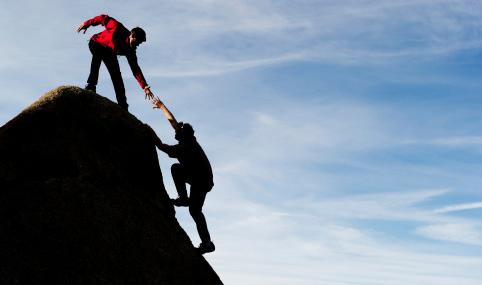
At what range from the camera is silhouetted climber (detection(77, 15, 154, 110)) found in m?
13.5

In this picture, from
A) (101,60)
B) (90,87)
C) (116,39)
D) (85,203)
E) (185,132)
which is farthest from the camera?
(101,60)

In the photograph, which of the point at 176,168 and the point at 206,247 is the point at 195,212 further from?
Answer: the point at 176,168

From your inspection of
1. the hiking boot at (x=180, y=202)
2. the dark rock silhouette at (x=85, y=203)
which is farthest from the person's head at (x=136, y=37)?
the hiking boot at (x=180, y=202)

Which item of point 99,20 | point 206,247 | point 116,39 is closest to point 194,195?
point 206,247

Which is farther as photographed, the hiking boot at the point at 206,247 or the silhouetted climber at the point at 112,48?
the silhouetted climber at the point at 112,48

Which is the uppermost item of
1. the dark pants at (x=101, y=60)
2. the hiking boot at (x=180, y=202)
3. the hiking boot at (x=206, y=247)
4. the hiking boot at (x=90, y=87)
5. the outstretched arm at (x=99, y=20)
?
the outstretched arm at (x=99, y=20)

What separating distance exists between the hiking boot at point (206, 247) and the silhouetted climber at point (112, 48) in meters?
3.83

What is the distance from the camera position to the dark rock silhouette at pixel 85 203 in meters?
9.92

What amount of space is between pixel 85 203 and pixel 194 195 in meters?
3.14

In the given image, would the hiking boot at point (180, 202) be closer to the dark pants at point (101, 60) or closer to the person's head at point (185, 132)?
the person's head at point (185, 132)

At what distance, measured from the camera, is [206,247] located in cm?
1314

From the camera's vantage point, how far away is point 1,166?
35.3 ft

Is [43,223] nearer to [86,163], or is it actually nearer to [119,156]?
[86,163]

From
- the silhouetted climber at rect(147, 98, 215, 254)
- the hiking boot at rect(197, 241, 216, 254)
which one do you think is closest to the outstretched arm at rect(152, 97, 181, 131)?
the silhouetted climber at rect(147, 98, 215, 254)
